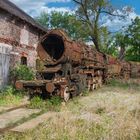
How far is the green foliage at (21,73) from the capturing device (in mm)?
18375

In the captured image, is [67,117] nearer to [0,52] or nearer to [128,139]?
[128,139]

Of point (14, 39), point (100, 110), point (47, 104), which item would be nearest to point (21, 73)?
point (14, 39)

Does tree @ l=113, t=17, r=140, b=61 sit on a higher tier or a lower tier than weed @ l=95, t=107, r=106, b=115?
higher

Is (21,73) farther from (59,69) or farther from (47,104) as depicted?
(47,104)

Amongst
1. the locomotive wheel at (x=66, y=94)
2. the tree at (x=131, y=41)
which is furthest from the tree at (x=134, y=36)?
the locomotive wheel at (x=66, y=94)

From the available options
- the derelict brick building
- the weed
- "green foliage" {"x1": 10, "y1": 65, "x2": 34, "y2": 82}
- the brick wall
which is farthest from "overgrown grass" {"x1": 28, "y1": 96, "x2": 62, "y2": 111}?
the brick wall

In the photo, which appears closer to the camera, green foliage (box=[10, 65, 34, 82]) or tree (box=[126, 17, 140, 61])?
green foliage (box=[10, 65, 34, 82])

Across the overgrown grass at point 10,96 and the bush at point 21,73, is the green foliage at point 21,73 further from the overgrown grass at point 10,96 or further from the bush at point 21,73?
the overgrown grass at point 10,96

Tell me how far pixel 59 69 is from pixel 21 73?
361 centimetres

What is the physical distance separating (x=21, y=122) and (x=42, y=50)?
673cm

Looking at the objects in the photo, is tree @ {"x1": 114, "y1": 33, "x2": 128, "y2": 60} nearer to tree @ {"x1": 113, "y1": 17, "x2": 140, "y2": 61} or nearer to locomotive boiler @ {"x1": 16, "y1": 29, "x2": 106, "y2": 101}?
tree @ {"x1": 113, "y1": 17, "x2": 140, "y2": 61}

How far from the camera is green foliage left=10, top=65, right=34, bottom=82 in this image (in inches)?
723

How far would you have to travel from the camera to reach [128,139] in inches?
291

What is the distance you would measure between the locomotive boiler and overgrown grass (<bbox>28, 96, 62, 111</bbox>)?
0.40m
